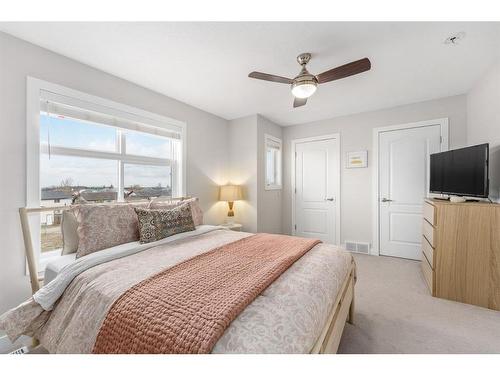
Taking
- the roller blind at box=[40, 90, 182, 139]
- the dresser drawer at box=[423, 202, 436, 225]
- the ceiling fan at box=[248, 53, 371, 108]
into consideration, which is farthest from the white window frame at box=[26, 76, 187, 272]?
the dresser drawer at box=[423, 202, 436, 225]

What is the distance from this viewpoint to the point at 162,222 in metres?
2.01

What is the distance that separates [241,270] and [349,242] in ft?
10.1

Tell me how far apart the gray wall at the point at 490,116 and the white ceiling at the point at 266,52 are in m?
0.14

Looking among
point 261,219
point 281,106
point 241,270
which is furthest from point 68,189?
point 281,106

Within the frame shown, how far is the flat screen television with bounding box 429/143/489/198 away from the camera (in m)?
2.03

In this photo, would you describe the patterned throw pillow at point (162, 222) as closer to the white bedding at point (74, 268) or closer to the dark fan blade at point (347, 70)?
the white bedding at point (74, 268)

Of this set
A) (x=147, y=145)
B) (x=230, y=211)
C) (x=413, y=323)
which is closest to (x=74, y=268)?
(x=147, y=145)

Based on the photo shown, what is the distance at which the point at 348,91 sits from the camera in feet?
9.25

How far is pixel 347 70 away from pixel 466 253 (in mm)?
2097

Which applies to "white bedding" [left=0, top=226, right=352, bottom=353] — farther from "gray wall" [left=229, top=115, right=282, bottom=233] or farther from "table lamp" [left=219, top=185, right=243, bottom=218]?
"gray wall" [left=229, top=115, right=282, bottom=233]

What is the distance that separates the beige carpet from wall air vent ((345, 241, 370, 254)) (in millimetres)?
1028

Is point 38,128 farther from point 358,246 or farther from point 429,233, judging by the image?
point 358,246

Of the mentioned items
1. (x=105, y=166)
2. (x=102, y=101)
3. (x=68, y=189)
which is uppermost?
(x=102, y=101)
